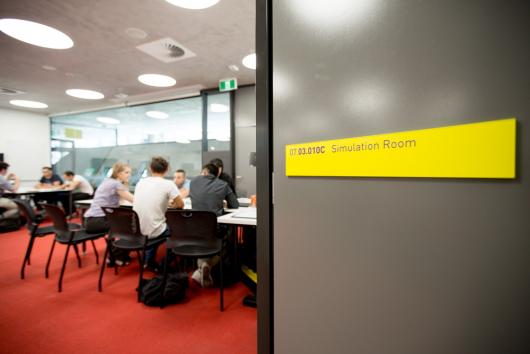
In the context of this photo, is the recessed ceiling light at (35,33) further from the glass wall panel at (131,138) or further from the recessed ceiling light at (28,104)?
the recessed ceiling light at (28,104)

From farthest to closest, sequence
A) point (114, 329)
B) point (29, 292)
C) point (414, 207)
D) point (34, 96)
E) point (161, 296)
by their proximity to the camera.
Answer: point (34, 96) < point (29, 292) < point (161, 296) < point (114, 329) < point (414, 207)

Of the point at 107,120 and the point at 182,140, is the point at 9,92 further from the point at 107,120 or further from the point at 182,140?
the point at 182,140

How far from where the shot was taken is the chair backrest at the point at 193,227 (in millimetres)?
2085

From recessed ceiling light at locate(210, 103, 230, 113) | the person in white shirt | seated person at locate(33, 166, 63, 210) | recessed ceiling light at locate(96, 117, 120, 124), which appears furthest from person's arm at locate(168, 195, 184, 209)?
recessed ceiling light at locate(96, 117, 120, 124)

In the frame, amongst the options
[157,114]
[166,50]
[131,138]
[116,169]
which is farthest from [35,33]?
[131,138]

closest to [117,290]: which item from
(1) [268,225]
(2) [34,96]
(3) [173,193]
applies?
(3) [173,193]

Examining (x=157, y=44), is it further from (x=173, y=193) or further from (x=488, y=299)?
(x=488, y=299)

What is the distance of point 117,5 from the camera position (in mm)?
2396

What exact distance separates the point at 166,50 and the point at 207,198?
7.51ft

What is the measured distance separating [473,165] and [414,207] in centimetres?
18

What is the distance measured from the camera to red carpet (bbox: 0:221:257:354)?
64.8 inches

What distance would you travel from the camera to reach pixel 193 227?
213 cm

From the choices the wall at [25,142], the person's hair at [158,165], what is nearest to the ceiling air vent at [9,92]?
the wall at [25,142]

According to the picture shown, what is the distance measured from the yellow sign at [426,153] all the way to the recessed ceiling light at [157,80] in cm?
428
